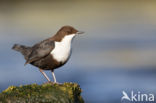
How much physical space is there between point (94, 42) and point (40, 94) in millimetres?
17117

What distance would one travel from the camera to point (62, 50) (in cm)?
767

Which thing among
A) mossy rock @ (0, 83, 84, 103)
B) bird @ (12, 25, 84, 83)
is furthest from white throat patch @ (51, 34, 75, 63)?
mossy rock @ (0, 83, 84, 103)

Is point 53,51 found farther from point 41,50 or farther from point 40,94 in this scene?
point 40,94

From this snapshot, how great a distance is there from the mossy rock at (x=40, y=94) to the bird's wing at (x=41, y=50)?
1445mm

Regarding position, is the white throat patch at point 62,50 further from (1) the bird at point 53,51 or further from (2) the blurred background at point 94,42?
(2) the blurred background at point 94,42

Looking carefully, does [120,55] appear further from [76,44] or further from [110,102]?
[110,102]

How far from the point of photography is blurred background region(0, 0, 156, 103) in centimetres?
1554

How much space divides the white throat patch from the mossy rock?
1.16m

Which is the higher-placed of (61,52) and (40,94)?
(61,52)

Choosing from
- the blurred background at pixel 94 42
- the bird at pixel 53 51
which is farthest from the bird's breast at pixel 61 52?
the blurred background at pixel 94 42

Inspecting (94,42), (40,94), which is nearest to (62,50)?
(40,94)

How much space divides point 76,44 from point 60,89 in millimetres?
15593

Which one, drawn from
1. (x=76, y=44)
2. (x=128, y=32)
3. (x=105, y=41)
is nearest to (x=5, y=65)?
(x=76, y=44)

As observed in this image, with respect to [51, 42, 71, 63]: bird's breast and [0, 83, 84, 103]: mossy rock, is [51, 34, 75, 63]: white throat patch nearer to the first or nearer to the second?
[51, 42, 71, 63]: bird's breast
